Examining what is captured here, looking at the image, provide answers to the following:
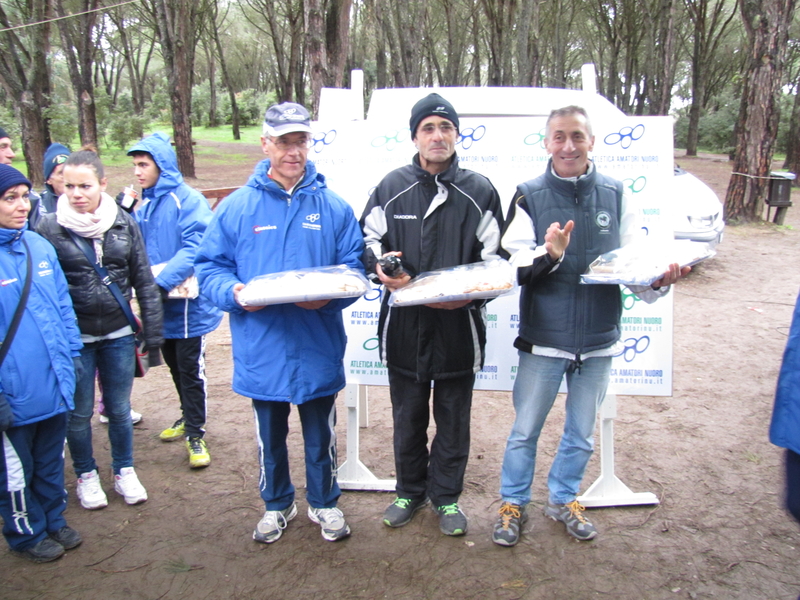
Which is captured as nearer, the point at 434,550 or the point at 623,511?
the point at 434,550

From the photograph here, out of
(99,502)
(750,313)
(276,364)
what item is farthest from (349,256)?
(750,313)

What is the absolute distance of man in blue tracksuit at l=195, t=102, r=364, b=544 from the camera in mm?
2998

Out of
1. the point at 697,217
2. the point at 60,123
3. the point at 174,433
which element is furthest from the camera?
the point at 60,123

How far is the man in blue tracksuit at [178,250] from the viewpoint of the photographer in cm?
393

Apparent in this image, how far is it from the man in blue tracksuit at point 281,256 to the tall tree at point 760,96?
11.4 m

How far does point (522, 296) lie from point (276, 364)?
4.26ft

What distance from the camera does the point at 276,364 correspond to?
3.01 m

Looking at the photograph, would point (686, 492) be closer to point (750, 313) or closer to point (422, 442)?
point (422, 442)

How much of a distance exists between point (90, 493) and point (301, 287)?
207cm

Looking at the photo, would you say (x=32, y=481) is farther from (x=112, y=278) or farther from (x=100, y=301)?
(x=112, y=278)

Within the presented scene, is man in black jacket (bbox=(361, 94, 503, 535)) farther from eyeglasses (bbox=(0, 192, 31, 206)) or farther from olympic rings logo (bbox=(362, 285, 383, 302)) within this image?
eyeglasses (bbox=(0, 192, 31, 206))

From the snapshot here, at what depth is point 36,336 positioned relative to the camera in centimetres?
299

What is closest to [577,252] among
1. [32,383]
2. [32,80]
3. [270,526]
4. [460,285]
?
[460,285]

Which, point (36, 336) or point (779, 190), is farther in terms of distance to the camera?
point (779, 190)
